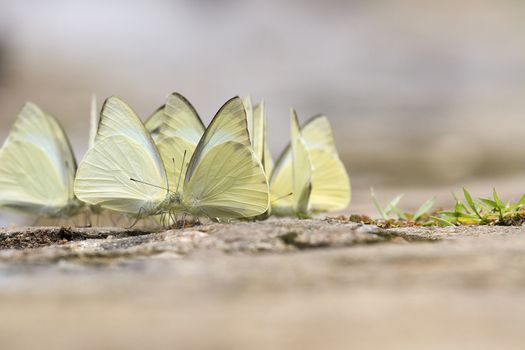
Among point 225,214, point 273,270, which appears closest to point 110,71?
point 225,214

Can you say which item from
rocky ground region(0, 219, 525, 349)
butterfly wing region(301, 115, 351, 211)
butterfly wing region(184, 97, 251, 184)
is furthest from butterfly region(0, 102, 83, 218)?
rocky ground region(0, 219, 525, 349)

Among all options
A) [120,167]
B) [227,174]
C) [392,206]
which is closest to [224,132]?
[227,174]

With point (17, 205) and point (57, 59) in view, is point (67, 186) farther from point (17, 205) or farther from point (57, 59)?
point (57, 59)

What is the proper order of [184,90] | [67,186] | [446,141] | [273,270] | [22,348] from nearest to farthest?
[22,348] → [273,270] → [67,186] → [446,141] → [184,90]

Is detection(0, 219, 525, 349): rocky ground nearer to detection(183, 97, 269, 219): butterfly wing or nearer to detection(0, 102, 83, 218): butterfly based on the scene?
detection(183, 97, 269, 219): butterfly wing

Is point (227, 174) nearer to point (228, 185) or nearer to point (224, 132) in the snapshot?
point (228, 185)

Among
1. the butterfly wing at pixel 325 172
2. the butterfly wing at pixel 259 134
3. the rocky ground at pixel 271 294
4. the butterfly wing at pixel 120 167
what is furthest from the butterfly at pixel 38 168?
the rocky ground at pixel 271 294
